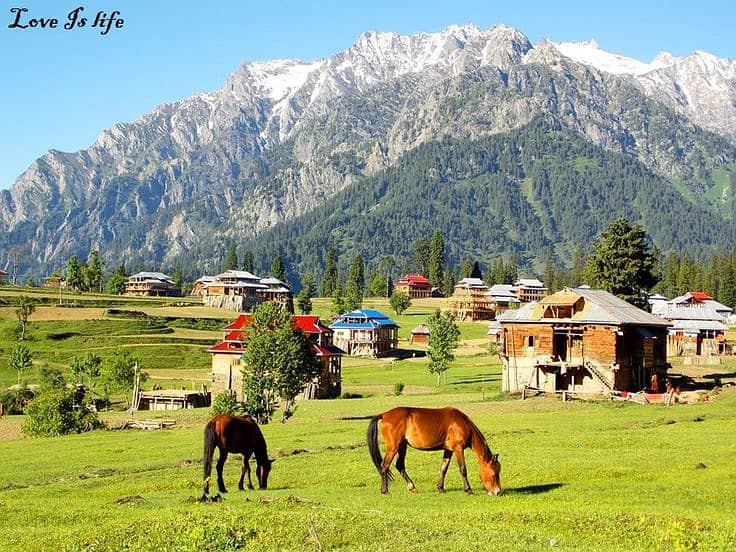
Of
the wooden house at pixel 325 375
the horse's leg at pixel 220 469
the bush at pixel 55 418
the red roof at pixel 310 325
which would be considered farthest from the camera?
the red roof at pixel 310 325

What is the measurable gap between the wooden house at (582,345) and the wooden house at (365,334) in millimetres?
72235

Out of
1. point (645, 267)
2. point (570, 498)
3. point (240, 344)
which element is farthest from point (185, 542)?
point (645, 267)

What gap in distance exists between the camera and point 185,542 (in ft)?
68.2

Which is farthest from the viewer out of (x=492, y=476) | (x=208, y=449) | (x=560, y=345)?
(x=560, y=345)

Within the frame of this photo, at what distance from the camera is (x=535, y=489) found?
98.1ft

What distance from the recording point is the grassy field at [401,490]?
21.5 meters

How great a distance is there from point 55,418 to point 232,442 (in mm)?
42173

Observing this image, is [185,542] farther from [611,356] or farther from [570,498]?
[611,356]

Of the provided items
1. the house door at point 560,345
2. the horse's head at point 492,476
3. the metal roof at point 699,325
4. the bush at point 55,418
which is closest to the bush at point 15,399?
the bush at point 55,418

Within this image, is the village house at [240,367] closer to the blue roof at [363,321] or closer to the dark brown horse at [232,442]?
the blue roof at [363,321]

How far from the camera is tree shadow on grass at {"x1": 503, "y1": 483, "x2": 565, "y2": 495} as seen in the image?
29.2 m

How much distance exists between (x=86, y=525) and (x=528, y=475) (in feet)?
51.8

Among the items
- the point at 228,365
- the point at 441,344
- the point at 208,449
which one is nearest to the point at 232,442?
the point at 208,449

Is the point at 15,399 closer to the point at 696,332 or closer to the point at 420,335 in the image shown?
the point at 696,332
